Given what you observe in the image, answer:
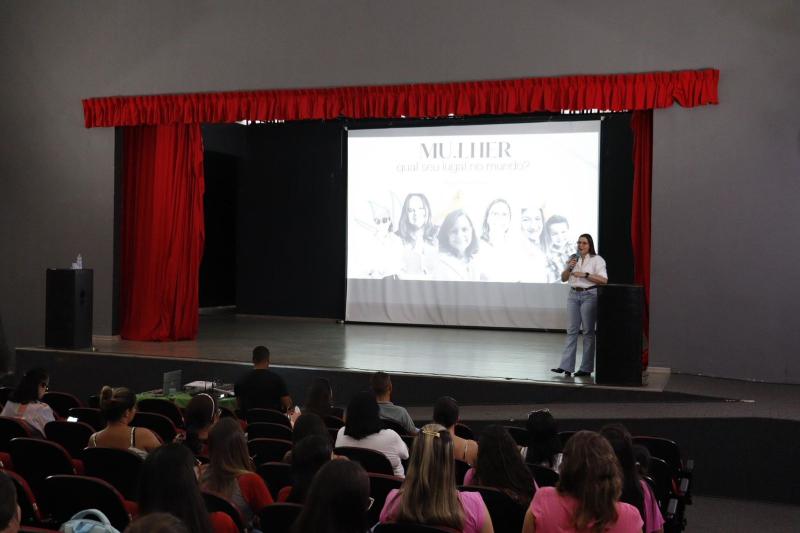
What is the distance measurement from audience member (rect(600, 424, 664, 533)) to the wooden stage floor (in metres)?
3.57

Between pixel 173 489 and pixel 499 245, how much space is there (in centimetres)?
871

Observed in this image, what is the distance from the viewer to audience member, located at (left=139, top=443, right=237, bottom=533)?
212 cm

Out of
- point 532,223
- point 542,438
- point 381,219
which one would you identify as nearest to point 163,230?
point 381,219

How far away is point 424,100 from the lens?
8.27 m

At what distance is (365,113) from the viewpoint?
8.50 m

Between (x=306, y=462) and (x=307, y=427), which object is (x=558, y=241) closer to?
(x=307, y=427)

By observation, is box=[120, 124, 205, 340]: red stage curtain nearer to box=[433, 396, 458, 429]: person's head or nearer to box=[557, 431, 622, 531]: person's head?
box=[433, 396, 458, 429]: person's head

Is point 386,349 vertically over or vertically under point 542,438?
under

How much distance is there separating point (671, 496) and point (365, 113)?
562 cm

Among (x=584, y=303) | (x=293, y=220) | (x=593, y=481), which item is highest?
(x=293, y=220)

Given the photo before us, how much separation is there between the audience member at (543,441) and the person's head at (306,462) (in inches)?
48.5

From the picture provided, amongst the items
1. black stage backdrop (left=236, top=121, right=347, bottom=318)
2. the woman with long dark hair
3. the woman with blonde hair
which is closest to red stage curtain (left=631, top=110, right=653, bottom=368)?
the woman with long dark hair

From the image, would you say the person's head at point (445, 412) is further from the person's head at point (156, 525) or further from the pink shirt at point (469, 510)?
the person's head at point (156, 525)

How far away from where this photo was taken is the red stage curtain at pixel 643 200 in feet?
25.2
